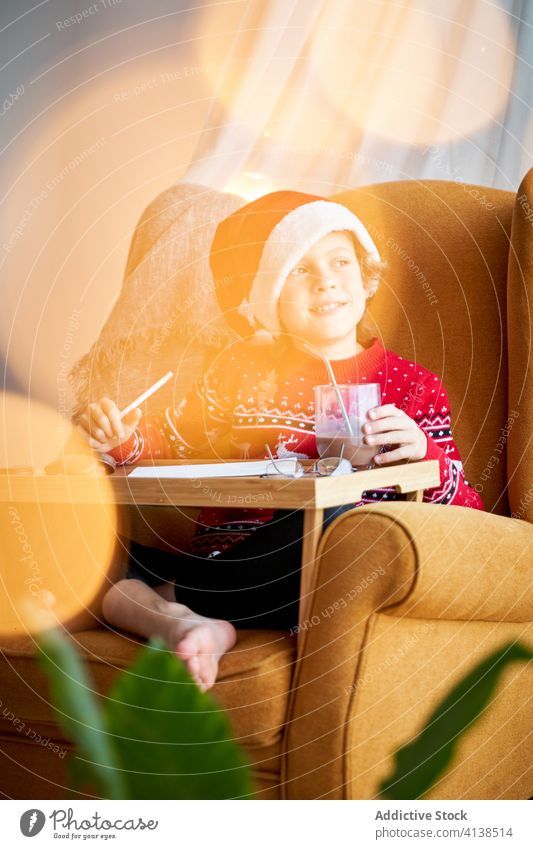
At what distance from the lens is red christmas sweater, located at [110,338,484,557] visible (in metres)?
1.22

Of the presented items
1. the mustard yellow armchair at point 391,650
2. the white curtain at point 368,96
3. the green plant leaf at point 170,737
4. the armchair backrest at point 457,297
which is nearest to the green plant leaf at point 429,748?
the mustard yellow armchair at point 391,650

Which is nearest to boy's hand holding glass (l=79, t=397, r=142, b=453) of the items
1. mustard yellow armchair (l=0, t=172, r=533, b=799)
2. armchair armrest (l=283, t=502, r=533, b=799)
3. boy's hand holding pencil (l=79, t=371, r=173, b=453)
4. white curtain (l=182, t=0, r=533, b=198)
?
boy's hand holding pencil (l=79, t=371, r=173, b=453)

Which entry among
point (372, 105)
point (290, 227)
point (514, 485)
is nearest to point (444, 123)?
point (372, 105)

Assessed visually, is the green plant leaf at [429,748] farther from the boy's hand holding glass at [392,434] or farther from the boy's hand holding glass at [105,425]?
the boy's hand holding glass at [105,425]

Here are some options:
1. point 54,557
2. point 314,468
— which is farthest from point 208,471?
point 54,557

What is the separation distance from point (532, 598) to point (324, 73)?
128cm

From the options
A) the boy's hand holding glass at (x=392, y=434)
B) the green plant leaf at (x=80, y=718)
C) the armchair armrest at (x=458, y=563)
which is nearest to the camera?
the green plant leaf at (x=80, y=718)

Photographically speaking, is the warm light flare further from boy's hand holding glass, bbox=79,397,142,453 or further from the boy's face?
the boy's face

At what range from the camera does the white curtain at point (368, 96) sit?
172 cm

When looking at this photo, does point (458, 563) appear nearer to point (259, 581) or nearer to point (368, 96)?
point (259, 581)

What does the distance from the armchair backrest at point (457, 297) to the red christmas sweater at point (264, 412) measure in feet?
0.22

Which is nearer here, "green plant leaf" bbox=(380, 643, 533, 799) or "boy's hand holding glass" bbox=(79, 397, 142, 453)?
"green plant leaf" bbox=(380, 643, 533, 799)

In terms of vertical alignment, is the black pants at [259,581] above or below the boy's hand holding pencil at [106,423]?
below

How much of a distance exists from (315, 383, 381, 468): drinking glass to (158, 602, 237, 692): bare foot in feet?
0.77
